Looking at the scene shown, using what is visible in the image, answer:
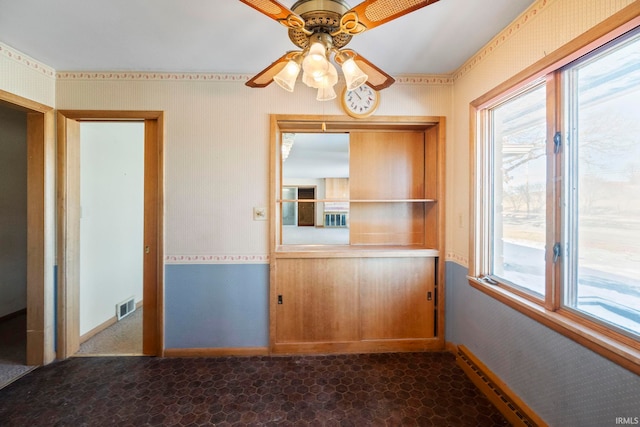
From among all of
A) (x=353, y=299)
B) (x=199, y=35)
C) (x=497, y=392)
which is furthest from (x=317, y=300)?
(x=199, y=35)

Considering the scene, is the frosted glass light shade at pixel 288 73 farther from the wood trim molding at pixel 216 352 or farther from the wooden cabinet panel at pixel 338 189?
the wooden cabinet panel at pixel 338 189

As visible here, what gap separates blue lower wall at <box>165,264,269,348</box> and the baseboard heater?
62.6 inches

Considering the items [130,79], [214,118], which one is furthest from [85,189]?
[214,118]

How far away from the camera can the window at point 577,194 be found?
1079 millimetres

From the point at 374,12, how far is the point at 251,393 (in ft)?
7.29

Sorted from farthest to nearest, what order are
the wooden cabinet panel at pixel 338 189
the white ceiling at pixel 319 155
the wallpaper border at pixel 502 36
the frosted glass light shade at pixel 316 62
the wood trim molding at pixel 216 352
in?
the wooden cabinet panel at pixel 338 189
the white ceiling at pixel 319 155
the wood trim molding at pixel 216 352
the wallpaper border at pixel 502 36
the frosted glass light shade at pixel 316 62

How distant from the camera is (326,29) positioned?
1.10 m

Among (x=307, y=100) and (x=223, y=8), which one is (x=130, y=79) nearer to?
(x=223, y=8)

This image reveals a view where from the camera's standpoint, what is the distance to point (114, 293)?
9.29 feet

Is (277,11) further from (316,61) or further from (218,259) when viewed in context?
(218,259)

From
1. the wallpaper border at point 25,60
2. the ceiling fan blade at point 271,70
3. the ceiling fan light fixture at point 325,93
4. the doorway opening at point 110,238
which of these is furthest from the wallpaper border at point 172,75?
the ceiling fan light fixture at point 325,93

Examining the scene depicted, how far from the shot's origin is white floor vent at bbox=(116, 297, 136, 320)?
9.38 ft

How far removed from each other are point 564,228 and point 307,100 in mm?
1932

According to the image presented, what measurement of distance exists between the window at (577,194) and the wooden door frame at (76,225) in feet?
8.38
